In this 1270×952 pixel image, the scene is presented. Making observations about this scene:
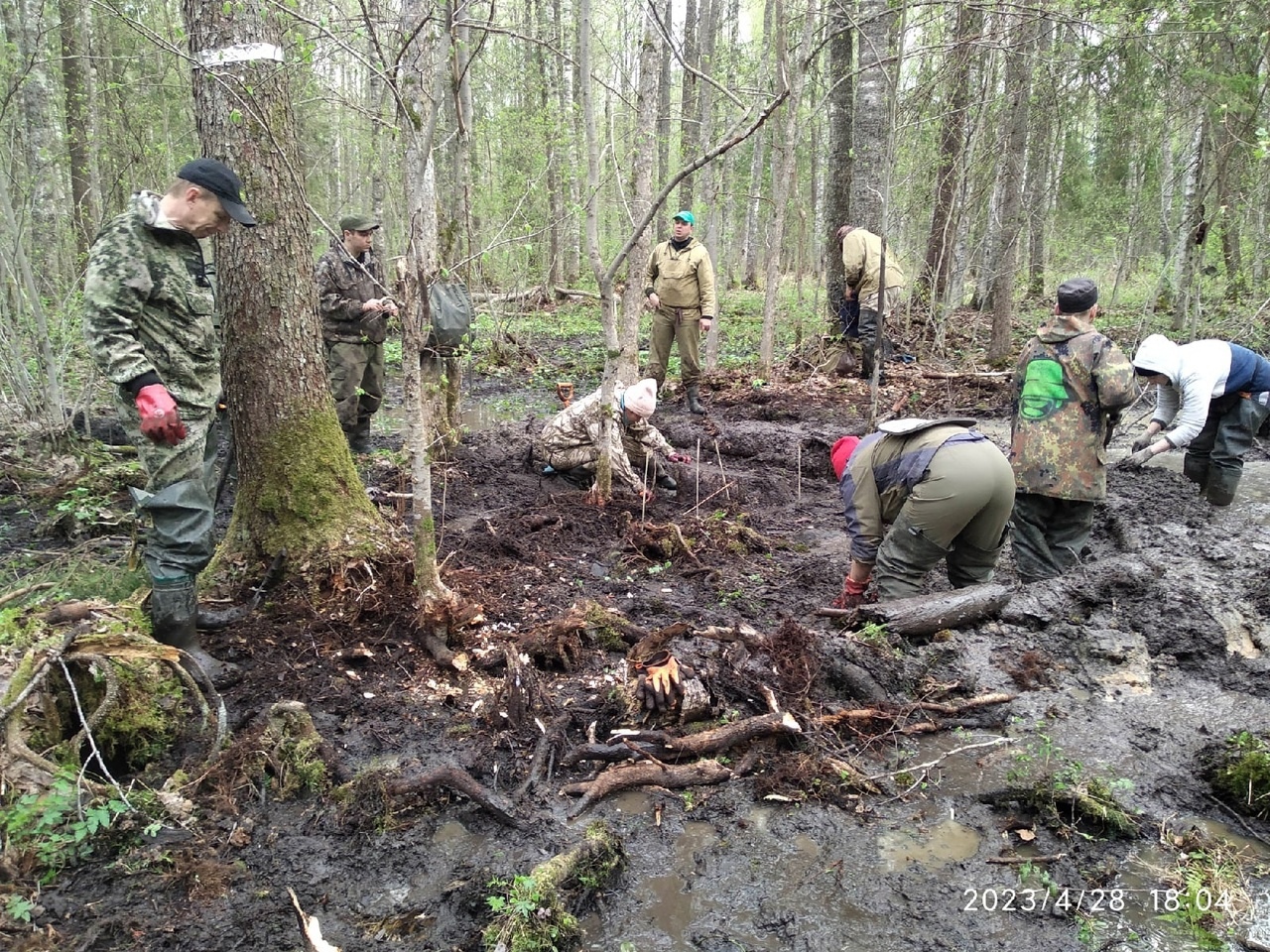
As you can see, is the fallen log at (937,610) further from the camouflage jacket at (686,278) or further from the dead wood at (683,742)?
the camouflage jacket at (686,278)

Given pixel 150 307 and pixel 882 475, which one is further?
pixel 882 475

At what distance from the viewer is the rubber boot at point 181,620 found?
336 centimetres

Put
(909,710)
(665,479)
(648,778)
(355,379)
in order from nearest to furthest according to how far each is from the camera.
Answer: (648,778) < (909,710) < (665,479) < (355,379)

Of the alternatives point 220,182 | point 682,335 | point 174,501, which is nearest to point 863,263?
point 682,335

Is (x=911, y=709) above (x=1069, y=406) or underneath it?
underneath

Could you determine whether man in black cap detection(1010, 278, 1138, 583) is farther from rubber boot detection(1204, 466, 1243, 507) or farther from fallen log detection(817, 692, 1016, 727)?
rubber boot detection(1204, 466, 1243, 507)

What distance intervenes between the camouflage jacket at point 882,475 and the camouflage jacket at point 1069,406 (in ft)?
2.33

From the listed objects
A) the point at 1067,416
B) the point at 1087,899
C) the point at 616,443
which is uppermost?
the point at 1067,416

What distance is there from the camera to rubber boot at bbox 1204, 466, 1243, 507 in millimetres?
5777

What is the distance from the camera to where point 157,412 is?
3.13m

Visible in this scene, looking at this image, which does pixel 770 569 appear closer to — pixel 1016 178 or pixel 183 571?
pixel 183 571

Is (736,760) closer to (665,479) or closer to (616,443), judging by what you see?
(616,443)

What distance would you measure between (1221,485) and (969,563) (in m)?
2.97

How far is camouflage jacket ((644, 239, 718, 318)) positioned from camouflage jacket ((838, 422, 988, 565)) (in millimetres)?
4959
